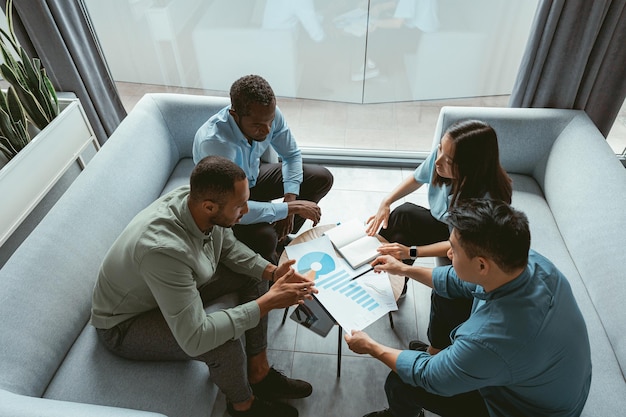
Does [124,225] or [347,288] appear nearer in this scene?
→ [347,288]

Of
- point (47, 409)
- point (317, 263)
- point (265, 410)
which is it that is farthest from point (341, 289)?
point (47, 409)

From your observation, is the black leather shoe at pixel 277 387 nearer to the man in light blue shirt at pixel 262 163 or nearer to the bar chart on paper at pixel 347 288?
the bar chart on paper at pixel 347 288

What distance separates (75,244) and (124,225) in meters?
0.29

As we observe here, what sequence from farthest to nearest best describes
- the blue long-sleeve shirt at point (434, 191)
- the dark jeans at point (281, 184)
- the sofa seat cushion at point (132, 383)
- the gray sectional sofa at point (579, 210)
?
1. the dark jeans at point (281, 184)
2. the blue long-sleeve shirt at point (434, 191)
3. the gray sectional sofa at point (579, 210)
4. the sofa seat cushion at point (132, 383)

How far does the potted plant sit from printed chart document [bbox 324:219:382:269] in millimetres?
1841

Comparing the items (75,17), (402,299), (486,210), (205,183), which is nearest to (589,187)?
(402,299)

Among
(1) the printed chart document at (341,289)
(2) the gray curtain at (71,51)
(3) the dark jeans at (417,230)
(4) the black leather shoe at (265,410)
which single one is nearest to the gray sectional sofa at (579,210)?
(3) the dark jeans at (417,230)

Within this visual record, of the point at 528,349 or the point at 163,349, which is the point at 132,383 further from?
the point at 528,349

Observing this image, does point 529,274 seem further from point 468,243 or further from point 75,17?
point 75,17

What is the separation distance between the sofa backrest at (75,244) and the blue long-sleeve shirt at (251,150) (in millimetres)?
406

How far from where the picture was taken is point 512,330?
1.17 m

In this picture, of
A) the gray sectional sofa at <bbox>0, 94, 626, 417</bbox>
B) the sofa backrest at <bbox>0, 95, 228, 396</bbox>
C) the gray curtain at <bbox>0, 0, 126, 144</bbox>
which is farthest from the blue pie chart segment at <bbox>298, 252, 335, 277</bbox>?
the gray curtain at <bbox>0, 0, 126, 144</bbox>

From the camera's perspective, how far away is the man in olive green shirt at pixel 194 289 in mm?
1452

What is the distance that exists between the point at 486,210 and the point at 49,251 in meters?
1.75
